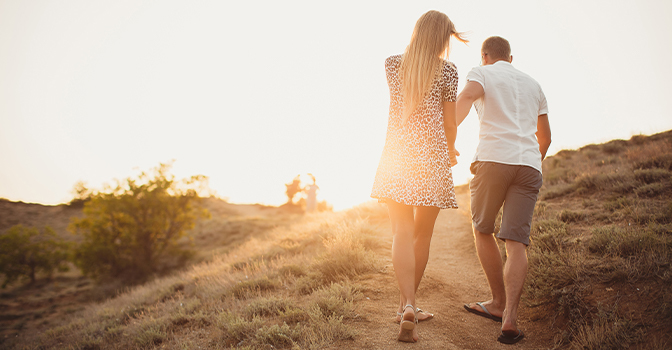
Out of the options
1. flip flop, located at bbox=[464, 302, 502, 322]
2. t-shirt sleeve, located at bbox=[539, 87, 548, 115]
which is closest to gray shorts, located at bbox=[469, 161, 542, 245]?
t-shirt sleeve, located at bbox=[539, 87, 548, 115]

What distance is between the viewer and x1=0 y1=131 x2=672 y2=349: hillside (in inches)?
108

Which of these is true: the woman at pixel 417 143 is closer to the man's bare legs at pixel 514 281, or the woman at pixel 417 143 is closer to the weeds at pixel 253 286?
the man's bare legs at pixel 514 281

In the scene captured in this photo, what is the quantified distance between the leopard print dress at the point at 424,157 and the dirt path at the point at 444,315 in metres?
1.15

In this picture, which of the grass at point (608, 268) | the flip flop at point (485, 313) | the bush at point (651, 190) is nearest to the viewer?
the grass at point (608, 268)

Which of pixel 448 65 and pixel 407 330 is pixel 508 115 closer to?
pixel 448 65

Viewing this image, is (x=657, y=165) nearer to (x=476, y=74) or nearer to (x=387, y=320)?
(x=476, y=74)

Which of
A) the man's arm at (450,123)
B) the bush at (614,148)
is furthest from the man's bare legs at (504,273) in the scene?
the bush at (614,148)

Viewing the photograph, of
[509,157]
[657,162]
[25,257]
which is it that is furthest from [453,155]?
[25,257]

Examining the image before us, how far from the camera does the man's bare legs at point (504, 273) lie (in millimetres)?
2656

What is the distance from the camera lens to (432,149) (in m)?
2.57

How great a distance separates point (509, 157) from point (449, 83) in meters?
0.77

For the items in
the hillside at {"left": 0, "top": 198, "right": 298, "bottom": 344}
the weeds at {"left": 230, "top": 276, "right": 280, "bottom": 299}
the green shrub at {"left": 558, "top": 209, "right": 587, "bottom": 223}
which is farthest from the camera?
the hillside at {"left": 0, "top": 198, "right": 298, "bottom": 344}

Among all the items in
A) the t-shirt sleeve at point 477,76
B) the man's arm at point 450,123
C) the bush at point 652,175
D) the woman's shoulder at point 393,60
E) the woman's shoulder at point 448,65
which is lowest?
the bush at point 652,175

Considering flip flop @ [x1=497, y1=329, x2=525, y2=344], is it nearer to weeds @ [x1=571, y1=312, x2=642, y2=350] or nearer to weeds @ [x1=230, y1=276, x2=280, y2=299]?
weeds @ [x1=571, y1=312, x2=642, y2=350]
